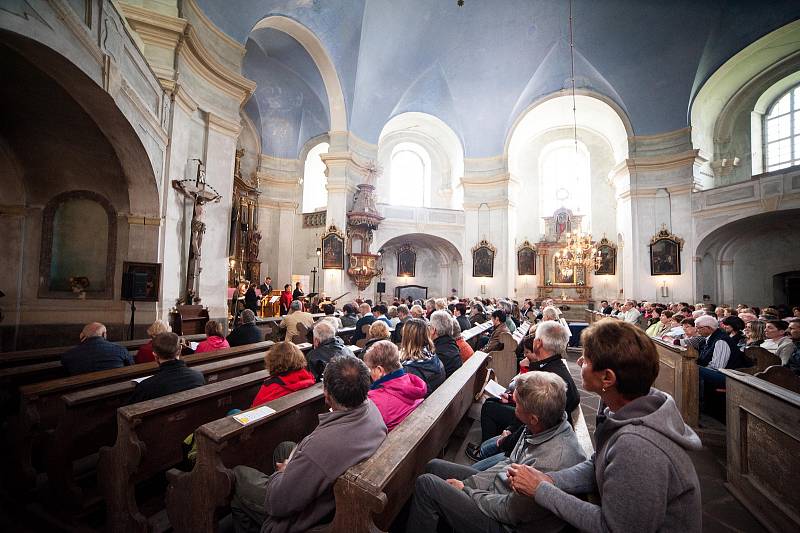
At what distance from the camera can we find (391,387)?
93.3 inches

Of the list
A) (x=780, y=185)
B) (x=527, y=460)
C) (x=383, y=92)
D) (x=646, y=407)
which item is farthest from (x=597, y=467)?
(x=383, y=92)

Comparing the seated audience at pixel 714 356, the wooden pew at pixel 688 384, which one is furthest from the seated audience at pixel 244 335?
the seated audience at pixel 714 356

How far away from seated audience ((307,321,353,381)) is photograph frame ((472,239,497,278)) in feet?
43.0

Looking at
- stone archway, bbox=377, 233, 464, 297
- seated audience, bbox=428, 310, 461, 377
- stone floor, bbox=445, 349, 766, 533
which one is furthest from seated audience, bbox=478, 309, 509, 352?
stone archway, bbox=377, 233, 464, 297

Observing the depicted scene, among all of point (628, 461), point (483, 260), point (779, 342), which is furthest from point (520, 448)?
point (483, 260)

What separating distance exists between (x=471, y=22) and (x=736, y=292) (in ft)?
45.9

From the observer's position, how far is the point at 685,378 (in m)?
4.17

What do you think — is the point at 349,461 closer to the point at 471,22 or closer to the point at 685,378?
the point at 685,378

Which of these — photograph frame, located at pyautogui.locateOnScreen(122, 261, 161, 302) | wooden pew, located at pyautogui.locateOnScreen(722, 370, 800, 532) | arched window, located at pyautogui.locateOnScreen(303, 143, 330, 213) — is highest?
arched window, located at pyautogui.locateOnScreen(303, 143, 330, 213)

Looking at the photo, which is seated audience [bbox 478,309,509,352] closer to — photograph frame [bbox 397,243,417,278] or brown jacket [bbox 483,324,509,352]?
brown jacket [bbox 483,324,509,352]

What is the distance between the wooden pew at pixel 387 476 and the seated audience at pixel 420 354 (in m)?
0.67

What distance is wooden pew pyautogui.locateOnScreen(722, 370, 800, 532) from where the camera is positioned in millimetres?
2334

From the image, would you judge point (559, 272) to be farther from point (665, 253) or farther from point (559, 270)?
point (665, 253)

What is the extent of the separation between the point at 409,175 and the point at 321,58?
7.14m
